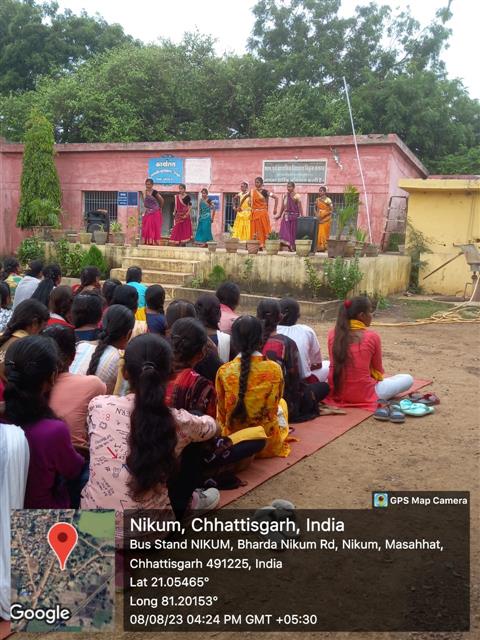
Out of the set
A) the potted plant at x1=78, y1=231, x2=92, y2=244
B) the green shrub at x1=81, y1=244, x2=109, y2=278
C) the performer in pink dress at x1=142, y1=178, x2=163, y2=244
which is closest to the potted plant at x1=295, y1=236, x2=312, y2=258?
the green shrub at x1=81, y1=244, x2=109, y2=278

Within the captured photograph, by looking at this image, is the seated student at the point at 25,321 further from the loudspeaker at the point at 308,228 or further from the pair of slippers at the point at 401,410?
the loudspeaker at the point at 308,228

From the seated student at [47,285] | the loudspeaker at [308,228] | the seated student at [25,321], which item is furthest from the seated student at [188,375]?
the loudspeaker at [308,228]

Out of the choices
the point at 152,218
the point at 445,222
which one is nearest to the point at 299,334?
the point at 445,222

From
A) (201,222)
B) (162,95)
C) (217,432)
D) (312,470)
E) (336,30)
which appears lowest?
(312,470)

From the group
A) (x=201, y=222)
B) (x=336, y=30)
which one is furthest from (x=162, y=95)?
(x=201, y=222)

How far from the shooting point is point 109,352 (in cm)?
351

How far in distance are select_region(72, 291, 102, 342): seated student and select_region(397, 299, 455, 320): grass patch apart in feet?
23.6

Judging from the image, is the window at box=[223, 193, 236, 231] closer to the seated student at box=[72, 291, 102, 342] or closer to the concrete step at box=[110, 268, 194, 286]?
Result: the concrete step at box=[110, 268, 194, 286]

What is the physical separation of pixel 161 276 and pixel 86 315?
8.16m

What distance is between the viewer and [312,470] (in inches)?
154

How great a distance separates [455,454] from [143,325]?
2453mm

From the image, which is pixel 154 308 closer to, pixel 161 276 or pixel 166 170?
pixel 161 276

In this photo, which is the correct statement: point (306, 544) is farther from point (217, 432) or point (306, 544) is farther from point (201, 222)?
point (201, 222)

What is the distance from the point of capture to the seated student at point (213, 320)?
167 inches
